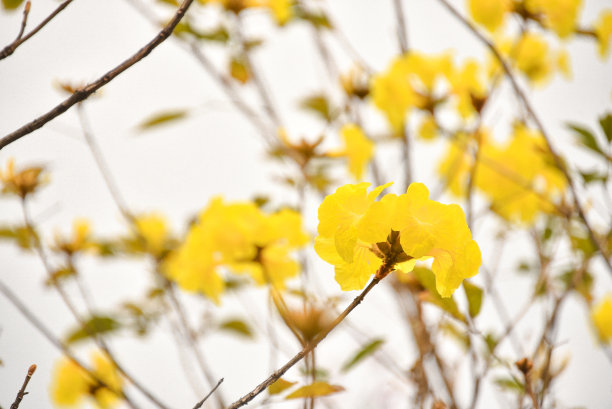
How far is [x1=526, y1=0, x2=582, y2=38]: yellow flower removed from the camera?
0.78 m

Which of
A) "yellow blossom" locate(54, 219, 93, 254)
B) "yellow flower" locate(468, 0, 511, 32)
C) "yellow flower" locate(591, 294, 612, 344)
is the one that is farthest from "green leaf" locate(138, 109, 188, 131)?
"yellow flower" locate(591, 294, 612, 344)

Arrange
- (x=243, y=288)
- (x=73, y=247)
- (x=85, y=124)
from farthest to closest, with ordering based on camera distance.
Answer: (x=243, y=288), (x=73, y=247), (x=85, y=124)

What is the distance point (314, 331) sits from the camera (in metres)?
0.35

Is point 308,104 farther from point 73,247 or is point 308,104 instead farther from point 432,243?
point 432,243

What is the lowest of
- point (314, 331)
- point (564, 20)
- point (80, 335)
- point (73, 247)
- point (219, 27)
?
point (314, 331)

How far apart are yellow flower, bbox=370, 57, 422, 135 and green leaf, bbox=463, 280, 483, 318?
46cm

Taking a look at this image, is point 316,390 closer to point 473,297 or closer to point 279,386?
point 279,386

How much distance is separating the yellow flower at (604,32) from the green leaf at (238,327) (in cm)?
80

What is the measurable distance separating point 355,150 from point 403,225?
1.63 feet

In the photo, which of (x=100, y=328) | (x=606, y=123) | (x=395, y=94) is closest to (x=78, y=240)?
(x=100, y=328)

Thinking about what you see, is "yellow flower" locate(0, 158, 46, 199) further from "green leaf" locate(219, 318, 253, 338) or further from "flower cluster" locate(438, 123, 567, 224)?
"flower cluster" locate(438, 123, 567, 224)

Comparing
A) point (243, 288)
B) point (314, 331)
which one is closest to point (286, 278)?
point (243, 288)

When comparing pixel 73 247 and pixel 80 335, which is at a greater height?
pixel 73 247

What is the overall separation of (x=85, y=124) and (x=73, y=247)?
24 cm
